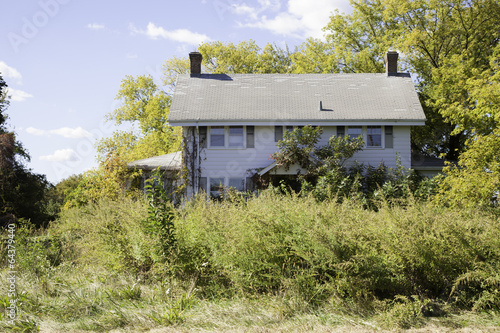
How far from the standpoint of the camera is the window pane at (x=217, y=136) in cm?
2095

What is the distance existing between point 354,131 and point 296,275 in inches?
596

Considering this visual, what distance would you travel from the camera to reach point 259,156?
20562mm

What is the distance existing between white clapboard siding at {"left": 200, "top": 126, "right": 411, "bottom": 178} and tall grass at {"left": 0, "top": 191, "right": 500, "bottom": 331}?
12202 mm

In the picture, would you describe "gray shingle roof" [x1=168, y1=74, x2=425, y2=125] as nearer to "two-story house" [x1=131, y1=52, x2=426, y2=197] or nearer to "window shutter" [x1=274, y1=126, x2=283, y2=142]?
"two-story house" [x1=131, y1=52, x2=426, y2=197]

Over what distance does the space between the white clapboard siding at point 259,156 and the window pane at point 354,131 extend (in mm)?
743

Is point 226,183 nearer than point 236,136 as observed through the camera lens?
Yes

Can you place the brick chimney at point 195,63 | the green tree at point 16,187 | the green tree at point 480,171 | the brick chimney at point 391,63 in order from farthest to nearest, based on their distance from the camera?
the brick chimney at point 195,63 < the brick chimney at point 391,63 < the green tree at point 16,187 < the green tree at point 480,171

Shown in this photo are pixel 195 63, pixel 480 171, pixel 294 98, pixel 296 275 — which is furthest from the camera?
pixel 195 63

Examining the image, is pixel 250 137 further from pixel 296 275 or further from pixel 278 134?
pixel 296 275

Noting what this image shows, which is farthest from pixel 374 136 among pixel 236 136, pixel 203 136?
pixel 203 136

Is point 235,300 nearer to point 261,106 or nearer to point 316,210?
point 316,210

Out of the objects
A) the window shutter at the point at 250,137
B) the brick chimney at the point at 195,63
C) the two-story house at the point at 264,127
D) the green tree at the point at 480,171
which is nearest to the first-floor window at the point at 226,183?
the two-story house at the point at 264,127

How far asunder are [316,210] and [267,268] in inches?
51.8

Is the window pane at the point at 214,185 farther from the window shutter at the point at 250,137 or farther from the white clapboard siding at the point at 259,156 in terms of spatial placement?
the window shutter at the point at 250,137
